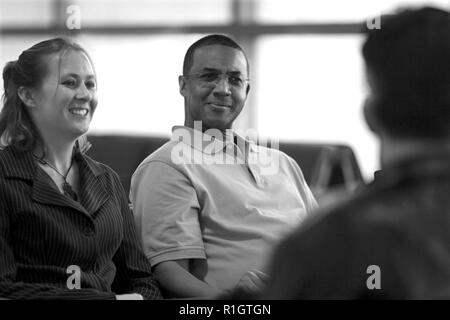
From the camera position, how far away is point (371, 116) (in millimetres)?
784

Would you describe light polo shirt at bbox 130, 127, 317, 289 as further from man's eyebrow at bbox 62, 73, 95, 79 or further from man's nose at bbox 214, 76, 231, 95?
man's eyebrow at bbox 62, 73, 95, 79

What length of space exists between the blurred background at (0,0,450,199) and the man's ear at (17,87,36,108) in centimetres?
236

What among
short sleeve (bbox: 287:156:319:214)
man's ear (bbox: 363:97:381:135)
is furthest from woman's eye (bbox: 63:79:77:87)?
man's ear (bbox: 363:97:381:135)

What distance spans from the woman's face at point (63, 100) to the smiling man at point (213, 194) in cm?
21

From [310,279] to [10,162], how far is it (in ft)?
3.46

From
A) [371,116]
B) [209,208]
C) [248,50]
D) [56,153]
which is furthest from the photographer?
[248,50]

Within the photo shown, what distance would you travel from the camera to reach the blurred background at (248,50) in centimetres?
425

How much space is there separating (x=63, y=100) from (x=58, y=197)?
0.77 ft

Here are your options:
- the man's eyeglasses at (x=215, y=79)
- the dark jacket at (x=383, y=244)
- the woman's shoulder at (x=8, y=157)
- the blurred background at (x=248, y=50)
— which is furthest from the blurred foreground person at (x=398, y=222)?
the blurred background at (x=248, y=50)

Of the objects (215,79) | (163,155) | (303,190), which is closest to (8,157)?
(163,155)

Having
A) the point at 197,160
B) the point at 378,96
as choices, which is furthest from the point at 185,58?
the point at 378,96

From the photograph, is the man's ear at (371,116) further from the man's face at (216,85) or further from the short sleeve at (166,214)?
the man's face at (216,85)

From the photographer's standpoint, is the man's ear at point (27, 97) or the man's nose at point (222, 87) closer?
the man's ear at point (27, 97)

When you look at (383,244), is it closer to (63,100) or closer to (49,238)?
(49,238)
